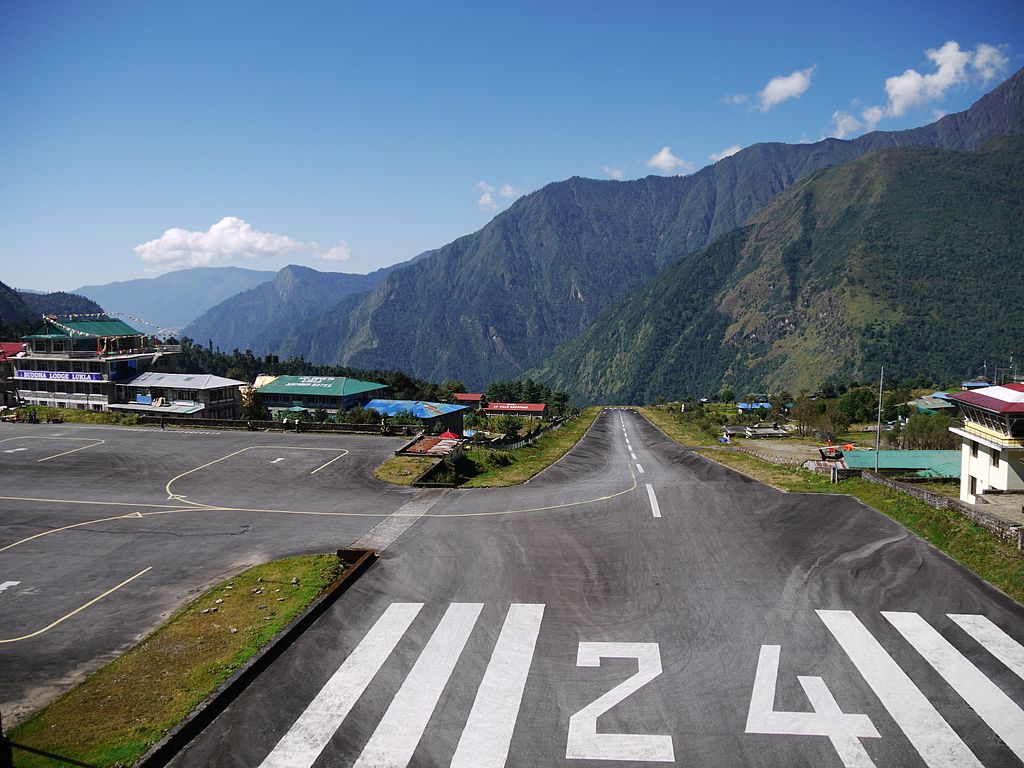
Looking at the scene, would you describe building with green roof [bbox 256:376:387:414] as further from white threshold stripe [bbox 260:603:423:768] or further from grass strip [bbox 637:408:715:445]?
white threshold stripe [bbox 260:603:423:768]

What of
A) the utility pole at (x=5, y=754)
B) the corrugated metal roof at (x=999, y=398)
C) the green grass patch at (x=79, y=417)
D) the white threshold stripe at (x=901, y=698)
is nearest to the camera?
the utility pole at (x=5, y=754)

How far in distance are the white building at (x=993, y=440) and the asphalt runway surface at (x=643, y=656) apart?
7.11 metres

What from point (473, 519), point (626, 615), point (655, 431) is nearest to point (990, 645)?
point (626, 615)

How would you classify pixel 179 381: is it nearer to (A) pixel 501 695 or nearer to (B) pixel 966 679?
(A) pixel 501 695

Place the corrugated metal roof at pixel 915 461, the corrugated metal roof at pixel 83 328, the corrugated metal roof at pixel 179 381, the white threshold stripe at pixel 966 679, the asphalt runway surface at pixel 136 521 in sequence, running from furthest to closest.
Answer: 1. the corrugated metal roof at pixel 83 328
2. the corrugated metal roof at pixel 179 381
3. the corrugated metal roof at pixel 915 461
4. the asphalt runway surface at pixel 136 521
5. the white threshold stripe at pixel 966 679

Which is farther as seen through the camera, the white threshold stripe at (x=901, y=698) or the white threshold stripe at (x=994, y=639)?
the white threshold stripe at (x=994, y=639)

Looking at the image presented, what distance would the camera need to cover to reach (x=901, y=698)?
14.7 metres

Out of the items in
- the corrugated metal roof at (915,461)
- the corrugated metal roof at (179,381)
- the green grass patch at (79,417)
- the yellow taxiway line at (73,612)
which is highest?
the corrugated metal roof at (179,381)

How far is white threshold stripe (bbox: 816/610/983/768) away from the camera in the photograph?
12898 millimetres

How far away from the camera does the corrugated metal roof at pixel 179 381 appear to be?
66.7 m

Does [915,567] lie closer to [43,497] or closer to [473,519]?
[473,519]

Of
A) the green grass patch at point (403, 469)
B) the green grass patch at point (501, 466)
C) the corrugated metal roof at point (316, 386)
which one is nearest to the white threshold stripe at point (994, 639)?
the green grass patch at point (501, 466)

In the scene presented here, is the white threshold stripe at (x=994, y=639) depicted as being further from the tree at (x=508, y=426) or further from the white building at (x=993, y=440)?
the tree at (x=508, y=426)

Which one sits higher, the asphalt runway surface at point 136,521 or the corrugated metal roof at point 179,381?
the corrugated metal roof at point 179,381
